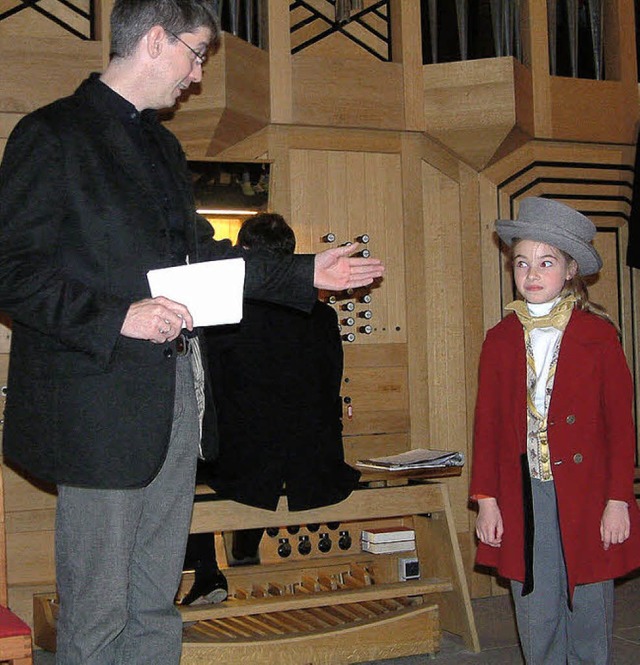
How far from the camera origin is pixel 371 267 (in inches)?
100

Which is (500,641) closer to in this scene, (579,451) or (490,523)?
→ (490,523)

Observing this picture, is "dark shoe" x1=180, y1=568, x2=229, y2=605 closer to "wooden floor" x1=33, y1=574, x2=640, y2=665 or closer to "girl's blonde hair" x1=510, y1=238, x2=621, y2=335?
"wooden floor" x1=33, y1=574, x2=640, y2=665

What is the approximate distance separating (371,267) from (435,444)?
2982mm

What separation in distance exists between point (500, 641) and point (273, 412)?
4.71 ft

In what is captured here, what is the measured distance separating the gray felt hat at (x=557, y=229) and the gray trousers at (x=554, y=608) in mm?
706

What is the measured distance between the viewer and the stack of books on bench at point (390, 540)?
4766 mm

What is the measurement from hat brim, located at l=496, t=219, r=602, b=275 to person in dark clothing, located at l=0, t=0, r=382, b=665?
A: 1.18m

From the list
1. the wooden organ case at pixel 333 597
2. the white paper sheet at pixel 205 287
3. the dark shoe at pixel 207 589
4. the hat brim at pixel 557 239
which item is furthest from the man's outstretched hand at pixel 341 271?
the dark shoe at pixel 207 589

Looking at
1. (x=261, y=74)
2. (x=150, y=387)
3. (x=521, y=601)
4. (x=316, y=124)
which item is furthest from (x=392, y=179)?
(x=150, y=387)

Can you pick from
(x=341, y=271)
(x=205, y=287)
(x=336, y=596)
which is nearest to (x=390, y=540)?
(x=336, y=596)

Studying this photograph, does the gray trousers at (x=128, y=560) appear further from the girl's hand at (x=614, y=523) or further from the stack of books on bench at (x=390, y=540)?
the stack of books on bench at (x=390, y=540)

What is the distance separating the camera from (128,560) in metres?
2.23

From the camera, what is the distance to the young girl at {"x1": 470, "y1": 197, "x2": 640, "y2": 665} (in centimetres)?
303

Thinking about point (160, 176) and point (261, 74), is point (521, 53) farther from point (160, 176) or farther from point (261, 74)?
point (160, 176)
